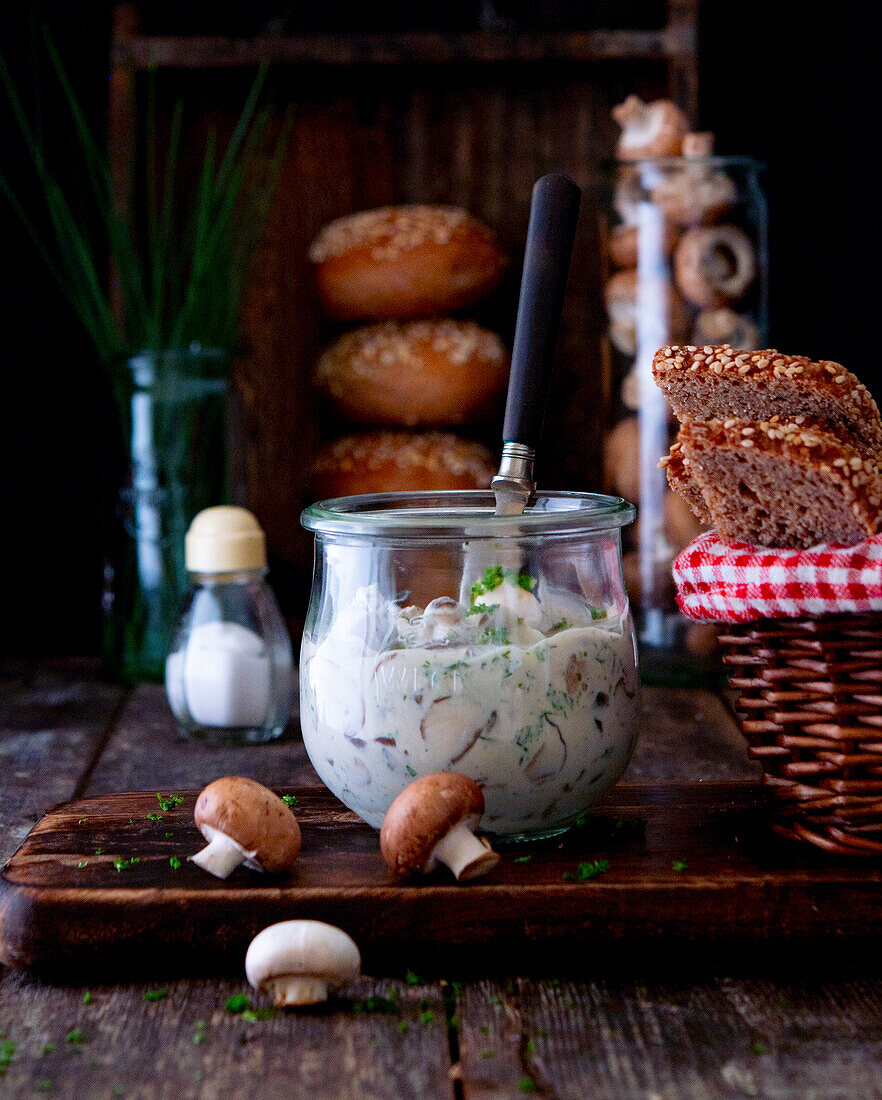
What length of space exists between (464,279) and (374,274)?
0.41 feet

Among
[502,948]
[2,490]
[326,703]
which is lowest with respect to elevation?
[502,948]

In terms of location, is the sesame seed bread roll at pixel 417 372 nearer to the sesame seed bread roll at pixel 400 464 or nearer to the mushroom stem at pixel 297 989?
the sesame seed bread roll at pixel 400 464

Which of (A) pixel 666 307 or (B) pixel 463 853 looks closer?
(B) pixel 463 853

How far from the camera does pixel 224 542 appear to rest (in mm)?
1254

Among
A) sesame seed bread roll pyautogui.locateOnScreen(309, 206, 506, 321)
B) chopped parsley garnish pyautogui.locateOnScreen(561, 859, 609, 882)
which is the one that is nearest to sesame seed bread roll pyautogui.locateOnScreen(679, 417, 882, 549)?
chopped parsley garnish pyautogui.locateOnScreen(561, 859, 609, 882)

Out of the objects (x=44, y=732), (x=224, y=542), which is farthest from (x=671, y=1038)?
(x=44, y=732)

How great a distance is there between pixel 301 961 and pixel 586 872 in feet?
0.60

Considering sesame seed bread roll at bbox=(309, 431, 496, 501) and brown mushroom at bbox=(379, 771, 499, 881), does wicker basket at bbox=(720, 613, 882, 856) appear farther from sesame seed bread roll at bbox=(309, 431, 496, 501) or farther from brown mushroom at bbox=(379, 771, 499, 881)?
sesame seed bread roll at bbox=(309, 431, 496, 501)

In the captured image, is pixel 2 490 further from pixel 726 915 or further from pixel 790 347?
pixel 726 915

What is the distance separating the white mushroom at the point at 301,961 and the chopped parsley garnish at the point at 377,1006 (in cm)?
1

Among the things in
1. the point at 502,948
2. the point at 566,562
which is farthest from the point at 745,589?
the point at 502,948

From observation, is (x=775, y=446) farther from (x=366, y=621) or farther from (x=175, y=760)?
(x=175, y=760)

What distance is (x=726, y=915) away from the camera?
70 cm

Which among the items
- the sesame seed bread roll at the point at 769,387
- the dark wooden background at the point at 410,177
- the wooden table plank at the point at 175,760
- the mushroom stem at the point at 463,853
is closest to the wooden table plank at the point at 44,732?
the wooden table plank at the point at 175,760
